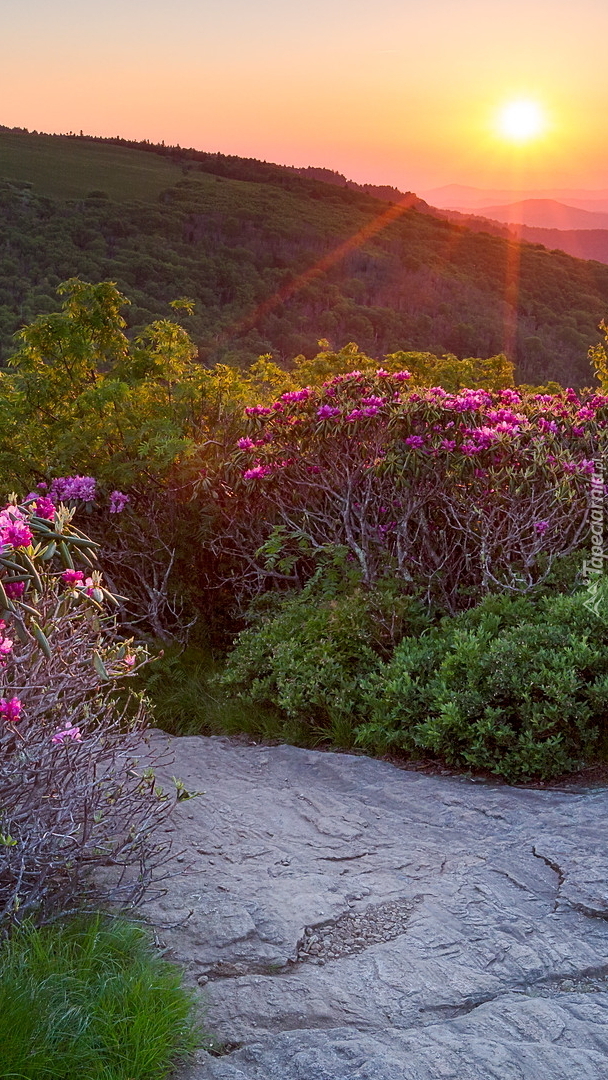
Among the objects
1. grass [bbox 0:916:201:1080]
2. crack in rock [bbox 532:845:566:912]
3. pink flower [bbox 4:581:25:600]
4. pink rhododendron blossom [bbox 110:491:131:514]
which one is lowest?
crack in rock [bbox 532:845:566:912]

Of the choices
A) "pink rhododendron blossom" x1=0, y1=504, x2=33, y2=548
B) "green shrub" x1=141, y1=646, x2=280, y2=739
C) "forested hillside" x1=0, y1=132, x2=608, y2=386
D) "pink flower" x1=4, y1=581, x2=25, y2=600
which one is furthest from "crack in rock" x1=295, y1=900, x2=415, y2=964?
"forested hillside" x1=0, y1=132, x2=608, y2=386

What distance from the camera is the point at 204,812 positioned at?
3.71 meters

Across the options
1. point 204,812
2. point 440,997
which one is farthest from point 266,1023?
point 204,812

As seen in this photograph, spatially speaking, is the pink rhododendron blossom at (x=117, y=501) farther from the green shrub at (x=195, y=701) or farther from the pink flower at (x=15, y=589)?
the pink flower at (x=15, y=589)

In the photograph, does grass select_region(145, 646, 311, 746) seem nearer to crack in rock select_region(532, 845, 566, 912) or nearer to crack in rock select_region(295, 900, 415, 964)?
crack in rock select_region(532, 845, 566, 912)

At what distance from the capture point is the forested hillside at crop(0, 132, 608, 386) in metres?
32.2

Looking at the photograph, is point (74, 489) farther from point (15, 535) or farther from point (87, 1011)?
point (87, 1011)

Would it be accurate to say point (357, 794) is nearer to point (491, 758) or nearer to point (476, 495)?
point (491, 758)

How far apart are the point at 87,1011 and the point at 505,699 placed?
2.59 metres

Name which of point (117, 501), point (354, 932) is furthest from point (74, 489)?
point (354, 932)

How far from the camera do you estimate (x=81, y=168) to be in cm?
6450

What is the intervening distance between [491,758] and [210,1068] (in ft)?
7.38

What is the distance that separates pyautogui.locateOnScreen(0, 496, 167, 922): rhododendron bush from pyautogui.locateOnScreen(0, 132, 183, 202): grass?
52.3 meters

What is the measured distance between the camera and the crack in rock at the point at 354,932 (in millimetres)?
2781
